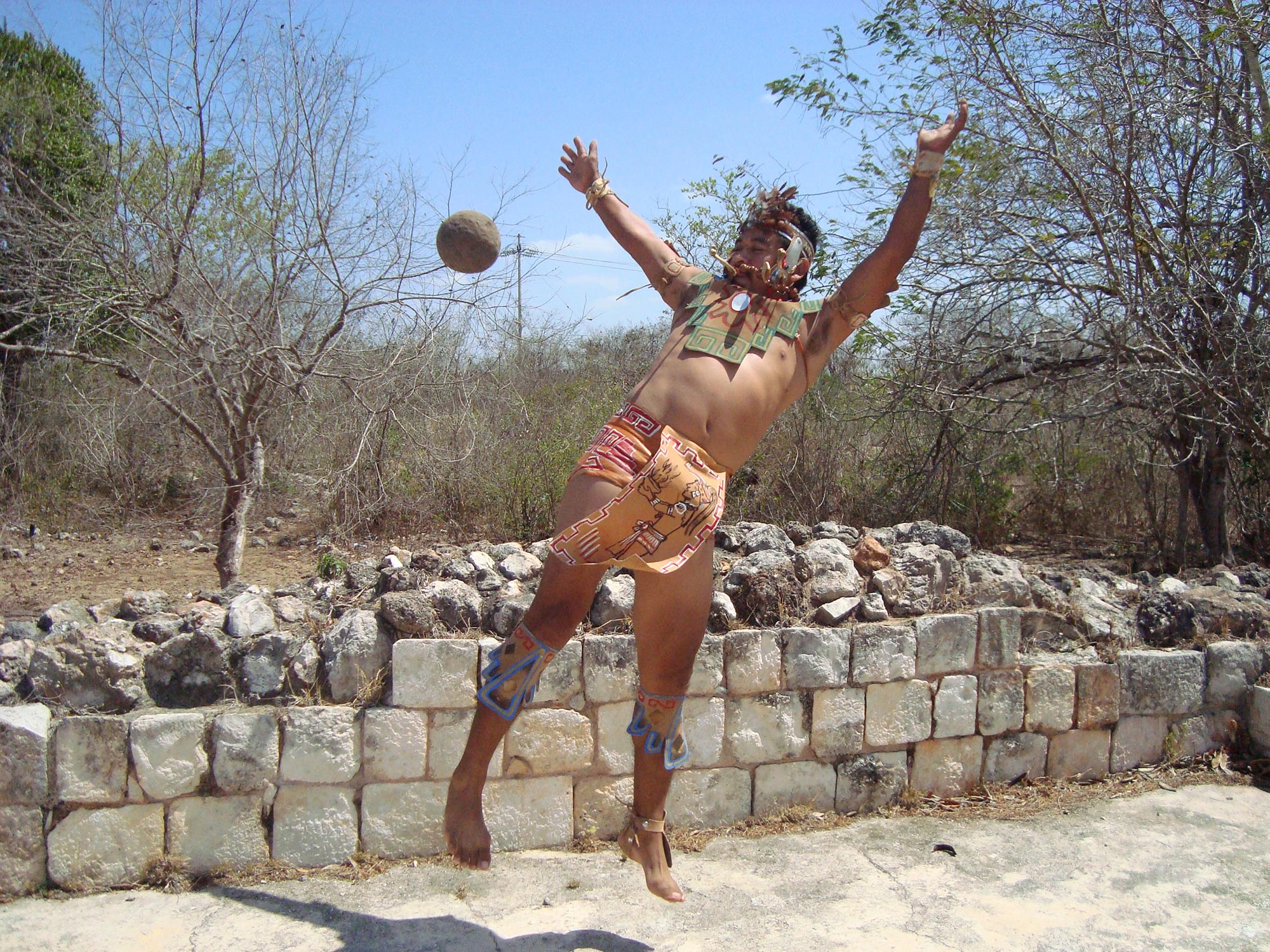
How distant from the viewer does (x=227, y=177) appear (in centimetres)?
537

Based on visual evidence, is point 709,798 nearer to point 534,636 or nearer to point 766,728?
point 766,728

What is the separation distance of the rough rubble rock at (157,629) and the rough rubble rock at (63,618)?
211 mm

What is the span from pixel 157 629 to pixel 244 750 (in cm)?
66

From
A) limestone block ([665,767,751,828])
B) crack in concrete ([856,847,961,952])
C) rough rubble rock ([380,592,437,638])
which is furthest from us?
limestone block ([665,767,751,828])

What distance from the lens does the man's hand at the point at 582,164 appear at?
114 inches

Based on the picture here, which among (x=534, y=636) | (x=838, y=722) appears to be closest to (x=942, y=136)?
(x=534, y=636)

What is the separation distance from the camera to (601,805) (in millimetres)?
3270

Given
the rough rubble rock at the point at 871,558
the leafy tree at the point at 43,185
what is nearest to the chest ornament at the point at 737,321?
the rough rubble rock at the point at 871,558

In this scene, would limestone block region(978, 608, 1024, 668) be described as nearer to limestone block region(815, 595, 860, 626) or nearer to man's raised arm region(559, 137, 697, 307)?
limestone block region(815, 595, 860, 626)

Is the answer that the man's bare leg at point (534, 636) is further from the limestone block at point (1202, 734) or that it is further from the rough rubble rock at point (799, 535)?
the limestone block at point (1202, 734)

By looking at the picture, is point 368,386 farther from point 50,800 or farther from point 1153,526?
point 1153,526

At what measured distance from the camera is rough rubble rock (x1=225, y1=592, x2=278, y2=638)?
319 centimetres

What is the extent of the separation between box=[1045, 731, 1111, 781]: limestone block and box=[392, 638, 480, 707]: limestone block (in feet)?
8.12

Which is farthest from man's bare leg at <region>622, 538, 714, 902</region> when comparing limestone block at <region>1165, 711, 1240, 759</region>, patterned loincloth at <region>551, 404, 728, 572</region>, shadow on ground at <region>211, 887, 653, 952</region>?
limestone block at <region>1165, 711, 1240, 759</region>
